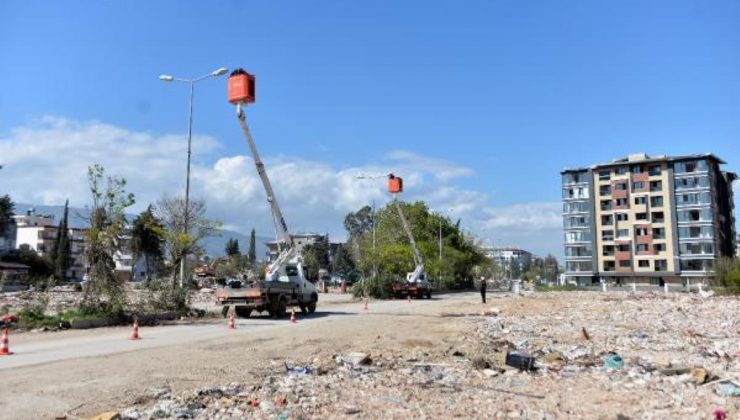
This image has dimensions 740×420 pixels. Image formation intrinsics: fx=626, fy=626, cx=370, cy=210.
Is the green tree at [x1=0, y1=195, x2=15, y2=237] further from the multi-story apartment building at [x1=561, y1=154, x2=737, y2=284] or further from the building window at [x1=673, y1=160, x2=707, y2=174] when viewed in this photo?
the building window at [x1=673, y1=160, x2=707, y2=174]

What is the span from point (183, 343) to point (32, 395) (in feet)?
24.2

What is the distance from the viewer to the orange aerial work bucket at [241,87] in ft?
81.6

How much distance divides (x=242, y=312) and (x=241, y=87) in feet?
30.5

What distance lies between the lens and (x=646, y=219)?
92188mm

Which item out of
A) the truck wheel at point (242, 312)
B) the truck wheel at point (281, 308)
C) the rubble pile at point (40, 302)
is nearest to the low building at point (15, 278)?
the rubble pile at point (40, 302)

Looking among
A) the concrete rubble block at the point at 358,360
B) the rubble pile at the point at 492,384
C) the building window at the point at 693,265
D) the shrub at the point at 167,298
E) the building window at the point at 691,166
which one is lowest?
the rubble pile at the point at 492,384

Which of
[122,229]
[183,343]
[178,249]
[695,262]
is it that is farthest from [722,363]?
[695,262]

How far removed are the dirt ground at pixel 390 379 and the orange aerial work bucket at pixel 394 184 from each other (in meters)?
30.4

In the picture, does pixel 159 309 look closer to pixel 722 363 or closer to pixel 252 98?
pixel 252 98

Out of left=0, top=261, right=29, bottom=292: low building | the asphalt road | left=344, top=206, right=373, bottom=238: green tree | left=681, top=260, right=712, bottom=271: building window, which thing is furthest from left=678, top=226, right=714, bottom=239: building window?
left=0, top=261, right=29, bottom=292: low building

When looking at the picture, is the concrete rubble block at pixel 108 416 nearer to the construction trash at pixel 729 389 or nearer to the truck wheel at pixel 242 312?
the construction trash at pixel 729 389

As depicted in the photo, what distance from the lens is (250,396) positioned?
9.19 m

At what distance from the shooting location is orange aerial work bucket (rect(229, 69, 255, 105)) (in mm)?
24859

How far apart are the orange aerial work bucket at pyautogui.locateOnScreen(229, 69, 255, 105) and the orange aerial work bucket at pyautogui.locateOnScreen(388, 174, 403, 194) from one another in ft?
81.2
